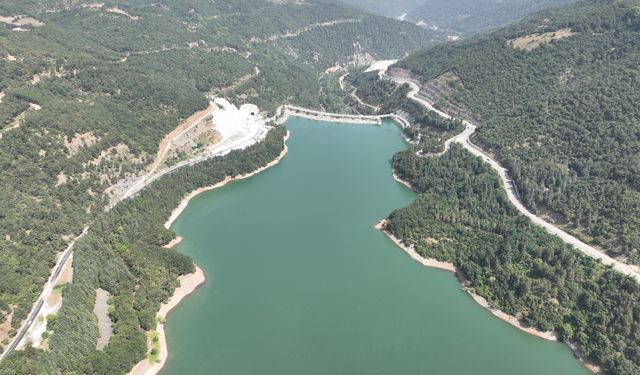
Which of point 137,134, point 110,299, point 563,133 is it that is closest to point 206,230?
point 110,299

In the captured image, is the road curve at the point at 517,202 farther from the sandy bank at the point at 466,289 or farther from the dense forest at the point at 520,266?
the sandy bank at the point at 466,289

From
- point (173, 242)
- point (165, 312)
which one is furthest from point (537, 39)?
point (165, 312)

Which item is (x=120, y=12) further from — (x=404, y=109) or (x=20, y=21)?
(x=404, y=109)

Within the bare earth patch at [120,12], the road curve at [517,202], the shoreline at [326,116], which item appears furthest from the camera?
the bare earth patch at [120,12]

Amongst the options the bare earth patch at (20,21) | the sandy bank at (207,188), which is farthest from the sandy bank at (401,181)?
the bare earth patch at (20,21)

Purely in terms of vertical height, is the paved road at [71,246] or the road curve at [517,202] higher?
the paved road at [71,246]

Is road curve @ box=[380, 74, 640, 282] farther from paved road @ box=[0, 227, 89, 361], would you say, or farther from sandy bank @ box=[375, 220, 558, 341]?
paved road @ box=[0, 227, 89, 361]

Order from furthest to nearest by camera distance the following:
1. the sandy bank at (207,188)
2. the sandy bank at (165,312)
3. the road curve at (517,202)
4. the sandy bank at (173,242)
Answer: the sandy bank at (207,188) < the sandy bank at (173,242) < the road curve at (517,202) < the sandy bank at (165,312)
